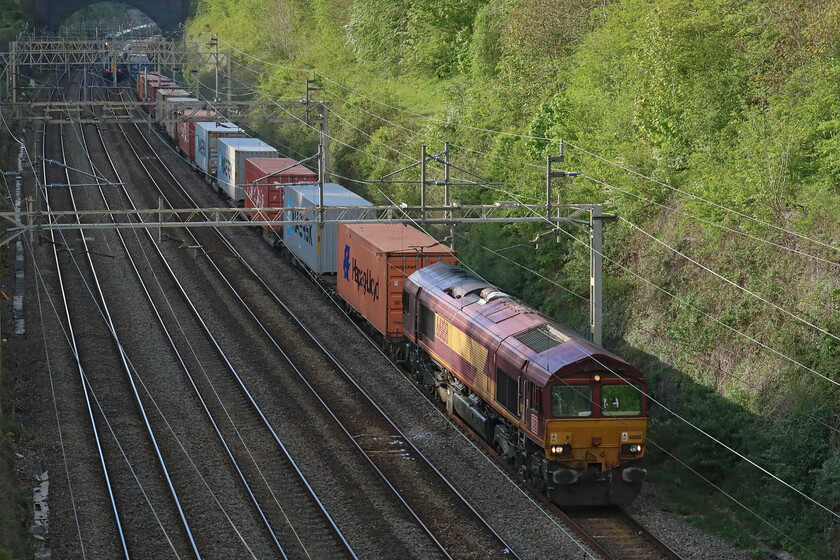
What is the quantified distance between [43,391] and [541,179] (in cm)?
1611

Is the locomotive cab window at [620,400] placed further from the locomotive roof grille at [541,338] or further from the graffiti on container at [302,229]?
the graffiti on container at [302,229]

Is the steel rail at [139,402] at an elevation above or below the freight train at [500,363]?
below

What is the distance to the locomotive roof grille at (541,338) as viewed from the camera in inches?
797

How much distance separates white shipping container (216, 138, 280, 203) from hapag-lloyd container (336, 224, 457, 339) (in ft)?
49.2

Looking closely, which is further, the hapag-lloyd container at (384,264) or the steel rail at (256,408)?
the hapag-lloyd container at (384,264)

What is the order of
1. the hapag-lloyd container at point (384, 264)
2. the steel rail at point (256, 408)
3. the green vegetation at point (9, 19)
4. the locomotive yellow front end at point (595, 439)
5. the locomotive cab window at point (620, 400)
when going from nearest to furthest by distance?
the steel rail at point (256, 408) → the locomotive yellow front end at point (595, 439) → the locomotive cab window at point (620, 400) → the hapag-lloyd container at point (384, 264) → the green vegetation at point (9, 19)

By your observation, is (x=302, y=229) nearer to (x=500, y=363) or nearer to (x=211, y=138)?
(x=500, y=363)

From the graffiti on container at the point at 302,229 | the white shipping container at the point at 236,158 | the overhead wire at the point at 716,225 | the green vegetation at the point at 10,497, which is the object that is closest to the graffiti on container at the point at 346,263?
the graffiti on container at the point at 302,229

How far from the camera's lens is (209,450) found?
76.3 ft

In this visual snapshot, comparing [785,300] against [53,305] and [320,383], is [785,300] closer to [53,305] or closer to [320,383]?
[320,383]

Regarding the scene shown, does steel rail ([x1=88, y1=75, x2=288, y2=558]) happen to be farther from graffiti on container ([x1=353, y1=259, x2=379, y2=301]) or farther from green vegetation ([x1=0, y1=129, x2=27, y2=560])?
graffiti on container ([x1=353, y1=259, x2=379, y2=301])

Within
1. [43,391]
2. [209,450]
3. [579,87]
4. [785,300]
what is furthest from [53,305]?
[785,300]

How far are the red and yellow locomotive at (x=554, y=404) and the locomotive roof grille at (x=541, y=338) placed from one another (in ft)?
0.06

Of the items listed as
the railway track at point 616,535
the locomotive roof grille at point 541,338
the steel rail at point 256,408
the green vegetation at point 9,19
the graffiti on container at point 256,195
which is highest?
the green vegetation at point 9,19
